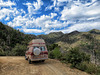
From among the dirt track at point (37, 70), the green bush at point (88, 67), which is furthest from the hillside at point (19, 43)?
the dirt track at point (37, 70)

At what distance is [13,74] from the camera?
6336 millimetres

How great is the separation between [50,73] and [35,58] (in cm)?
309

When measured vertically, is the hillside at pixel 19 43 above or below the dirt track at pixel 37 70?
above

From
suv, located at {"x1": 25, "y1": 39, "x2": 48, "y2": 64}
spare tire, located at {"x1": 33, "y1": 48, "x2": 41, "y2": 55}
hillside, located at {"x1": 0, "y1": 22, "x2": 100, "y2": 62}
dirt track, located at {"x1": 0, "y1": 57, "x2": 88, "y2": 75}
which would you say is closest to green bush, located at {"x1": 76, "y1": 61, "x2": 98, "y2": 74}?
dirt track, located at {"x1": 0, "y1": 57, "x2": 88, "y2": 75}

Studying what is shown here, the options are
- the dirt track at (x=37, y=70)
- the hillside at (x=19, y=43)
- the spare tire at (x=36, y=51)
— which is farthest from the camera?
the hillside at (x=19, y=43)

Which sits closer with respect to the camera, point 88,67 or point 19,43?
point 88,67

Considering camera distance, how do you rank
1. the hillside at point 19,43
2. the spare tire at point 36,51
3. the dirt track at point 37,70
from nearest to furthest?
the dirt track at point 37,70 < the spare tire at point 36,51 < the hillside at point 19,43

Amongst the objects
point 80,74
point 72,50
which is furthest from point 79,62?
point 80,74

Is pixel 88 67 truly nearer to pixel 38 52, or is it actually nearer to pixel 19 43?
Answer: pixel 38 52

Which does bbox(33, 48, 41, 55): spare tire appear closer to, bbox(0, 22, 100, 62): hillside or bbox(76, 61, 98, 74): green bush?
bbox(0, 22, 100, 62): hillside

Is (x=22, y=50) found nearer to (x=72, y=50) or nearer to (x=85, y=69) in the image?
(x=72, y=50)

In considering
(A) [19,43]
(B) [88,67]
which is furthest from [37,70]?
(A) [19,43]

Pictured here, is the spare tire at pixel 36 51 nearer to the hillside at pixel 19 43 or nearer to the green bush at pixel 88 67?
the hillside at pixel 19 43

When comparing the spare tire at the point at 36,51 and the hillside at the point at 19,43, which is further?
the hillside at the point at 19,43
